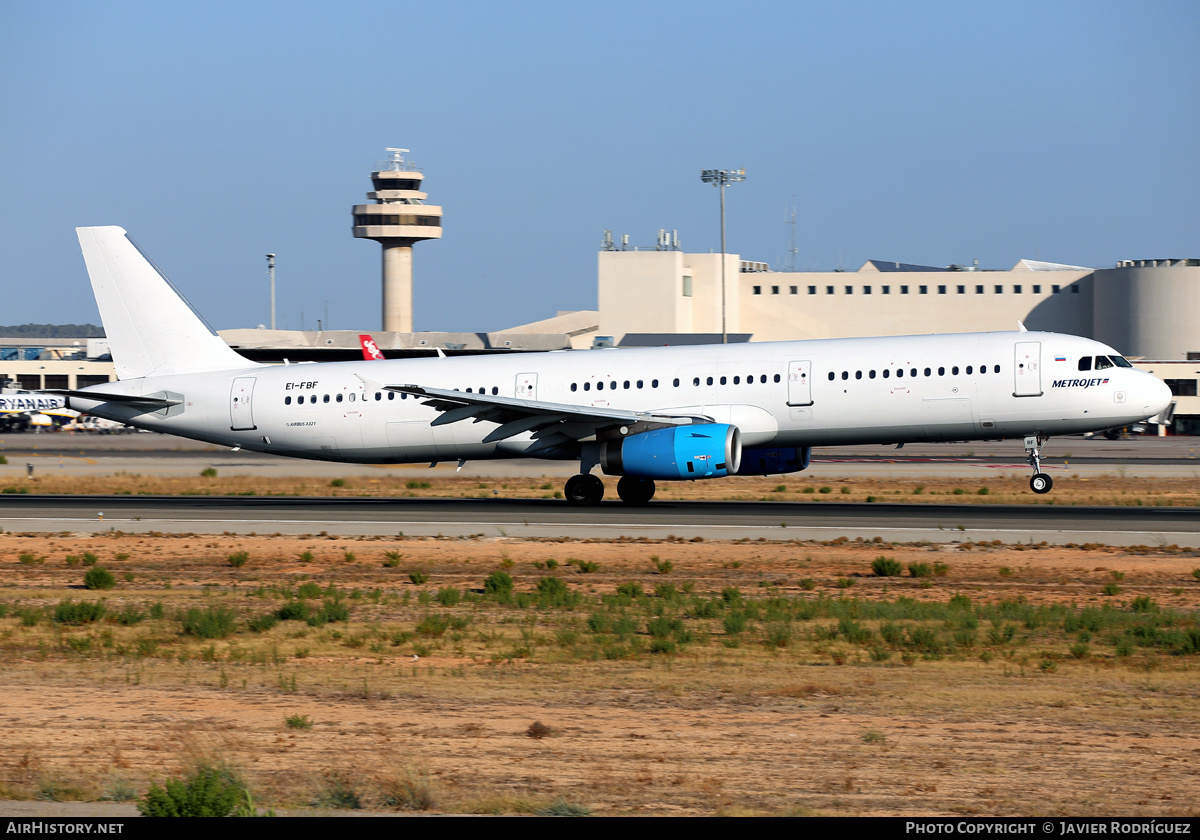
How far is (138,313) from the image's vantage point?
35969 millimetres

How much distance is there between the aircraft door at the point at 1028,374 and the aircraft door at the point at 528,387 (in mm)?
12729

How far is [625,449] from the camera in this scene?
31375mm

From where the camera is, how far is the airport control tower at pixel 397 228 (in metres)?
142

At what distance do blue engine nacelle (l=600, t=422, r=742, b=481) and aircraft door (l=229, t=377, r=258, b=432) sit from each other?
11374 millimetres

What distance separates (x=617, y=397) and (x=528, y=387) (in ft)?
8.83

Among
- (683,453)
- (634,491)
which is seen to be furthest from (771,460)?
(683,453)

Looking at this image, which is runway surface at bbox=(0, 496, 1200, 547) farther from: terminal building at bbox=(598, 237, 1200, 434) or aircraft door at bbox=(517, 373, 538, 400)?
terminal building at bbox=(598, 237, 1200, 434)

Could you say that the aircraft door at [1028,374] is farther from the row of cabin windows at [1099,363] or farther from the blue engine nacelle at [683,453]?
the blue engine nacelle at [683,453]

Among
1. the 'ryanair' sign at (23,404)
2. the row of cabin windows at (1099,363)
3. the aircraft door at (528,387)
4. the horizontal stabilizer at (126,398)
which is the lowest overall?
the horizontal stabilizer at (126,398)

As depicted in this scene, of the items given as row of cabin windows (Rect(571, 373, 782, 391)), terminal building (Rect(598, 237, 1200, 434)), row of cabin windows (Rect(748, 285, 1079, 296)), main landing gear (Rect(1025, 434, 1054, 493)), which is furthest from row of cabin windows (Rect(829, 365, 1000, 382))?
row of cabin windows (Rect(748, 285, 1079, 296))

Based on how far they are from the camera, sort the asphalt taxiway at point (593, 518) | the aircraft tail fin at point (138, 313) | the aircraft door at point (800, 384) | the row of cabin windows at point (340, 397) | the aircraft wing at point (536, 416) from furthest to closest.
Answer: the aircraft tail fin at point (138, 313) < the row of cabin windows at point (340, 397) < the aircraft door at point (800, 384) < the aircraft wing at point (536, 416) < the asphalt taxiway at point (593, 518)

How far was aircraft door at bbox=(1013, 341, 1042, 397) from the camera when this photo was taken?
101 feet

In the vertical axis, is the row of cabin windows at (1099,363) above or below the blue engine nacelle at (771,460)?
above

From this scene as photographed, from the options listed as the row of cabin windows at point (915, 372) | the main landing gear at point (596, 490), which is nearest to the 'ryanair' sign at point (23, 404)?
the main landing gear at point (596, 490)
